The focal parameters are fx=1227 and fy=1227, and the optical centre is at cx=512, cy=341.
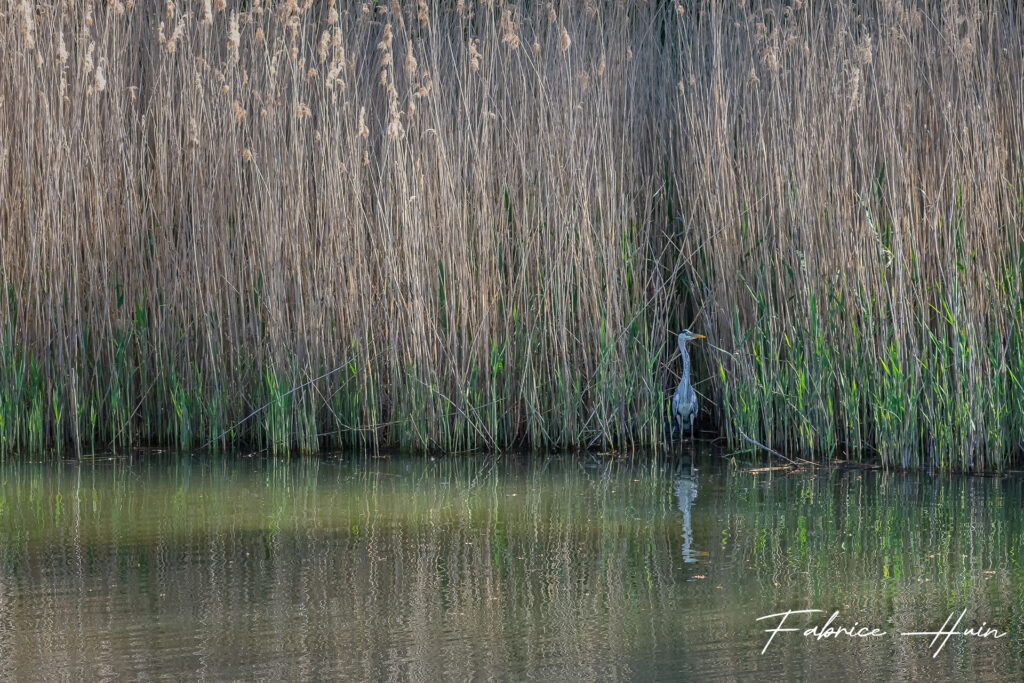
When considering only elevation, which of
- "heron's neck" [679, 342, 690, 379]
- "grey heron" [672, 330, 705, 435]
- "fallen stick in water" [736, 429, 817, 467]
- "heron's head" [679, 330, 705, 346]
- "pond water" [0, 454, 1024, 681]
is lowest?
"pond water" [0, 454, 1024, 681]

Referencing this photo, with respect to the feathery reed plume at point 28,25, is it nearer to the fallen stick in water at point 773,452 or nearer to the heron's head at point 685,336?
the heron's head at point 685,336

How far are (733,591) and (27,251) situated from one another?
320cm

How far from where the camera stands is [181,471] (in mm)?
4445

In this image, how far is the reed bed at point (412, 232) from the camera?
15.1 ft

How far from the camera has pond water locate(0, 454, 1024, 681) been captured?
245 centimetres

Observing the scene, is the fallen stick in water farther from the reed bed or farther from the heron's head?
the heron's head

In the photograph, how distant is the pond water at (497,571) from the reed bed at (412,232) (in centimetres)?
36

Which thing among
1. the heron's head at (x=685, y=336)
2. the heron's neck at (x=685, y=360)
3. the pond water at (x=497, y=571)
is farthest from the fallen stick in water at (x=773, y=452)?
the heron's head at (x=685, y=336)

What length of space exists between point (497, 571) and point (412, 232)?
6.32 ft

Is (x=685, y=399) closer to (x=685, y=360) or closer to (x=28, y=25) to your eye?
(x=685, y=360)

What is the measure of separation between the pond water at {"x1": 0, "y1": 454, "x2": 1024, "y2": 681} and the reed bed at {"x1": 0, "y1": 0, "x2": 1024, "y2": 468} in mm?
356


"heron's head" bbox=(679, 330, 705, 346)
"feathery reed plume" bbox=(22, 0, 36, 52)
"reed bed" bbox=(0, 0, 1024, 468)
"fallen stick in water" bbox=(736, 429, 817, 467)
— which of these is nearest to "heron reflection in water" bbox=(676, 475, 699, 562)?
"fallen stick in water" bbox=(736, 429, 817, 467)

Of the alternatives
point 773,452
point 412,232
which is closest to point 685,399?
point 773,452

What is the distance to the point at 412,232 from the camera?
4.72 metres
